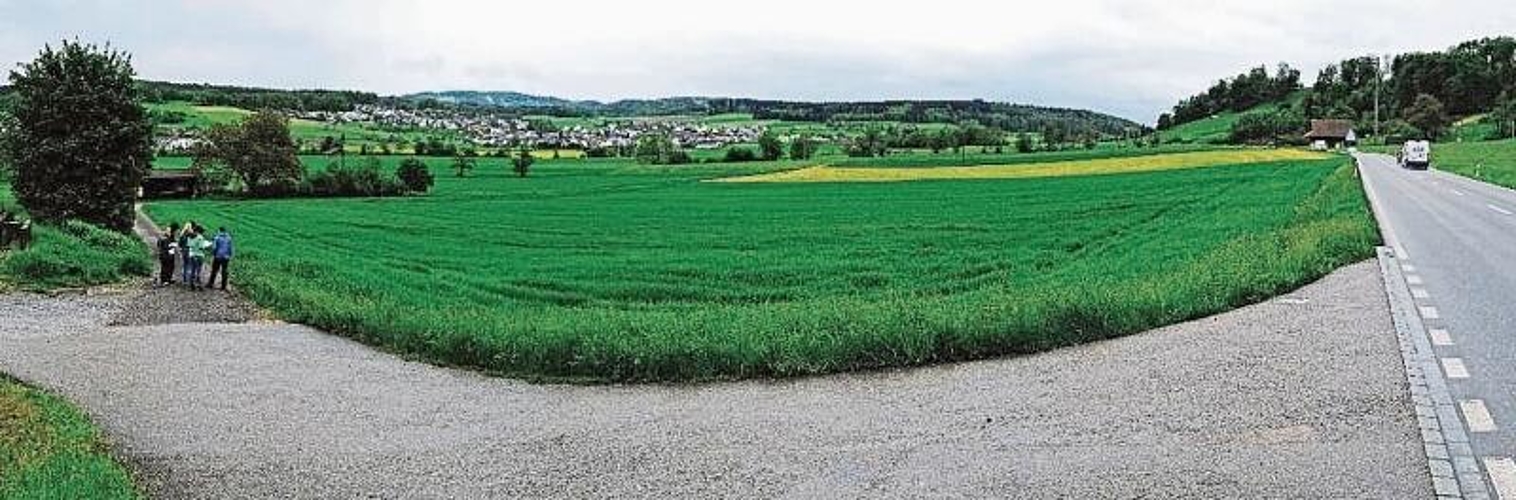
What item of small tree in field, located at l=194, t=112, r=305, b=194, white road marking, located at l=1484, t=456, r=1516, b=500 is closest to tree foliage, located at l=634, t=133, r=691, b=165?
small tree in field, located at l=194, t=112, r=305, b=194

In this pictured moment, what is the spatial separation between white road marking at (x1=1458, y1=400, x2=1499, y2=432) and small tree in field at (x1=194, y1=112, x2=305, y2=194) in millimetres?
82949

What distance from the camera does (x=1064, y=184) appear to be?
2660 inches

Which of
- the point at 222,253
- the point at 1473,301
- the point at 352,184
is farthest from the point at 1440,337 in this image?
the point at 352,184

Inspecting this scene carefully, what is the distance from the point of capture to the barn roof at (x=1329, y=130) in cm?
13350

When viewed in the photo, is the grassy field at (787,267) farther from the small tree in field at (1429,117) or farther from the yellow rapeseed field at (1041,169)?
the small tree in field at (1429,117)

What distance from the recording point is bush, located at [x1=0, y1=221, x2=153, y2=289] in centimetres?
2553

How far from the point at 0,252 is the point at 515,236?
18637 millimetres

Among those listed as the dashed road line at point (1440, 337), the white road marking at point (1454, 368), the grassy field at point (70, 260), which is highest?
the dashed road line at point (1440, 337)

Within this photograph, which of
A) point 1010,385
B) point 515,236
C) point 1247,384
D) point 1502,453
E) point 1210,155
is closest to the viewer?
point 1502,453

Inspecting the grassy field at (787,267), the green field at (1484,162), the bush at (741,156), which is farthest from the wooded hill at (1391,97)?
the grassy field at (787,267)

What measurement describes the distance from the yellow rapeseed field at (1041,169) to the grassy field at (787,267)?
1039cm

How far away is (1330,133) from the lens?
134 metres

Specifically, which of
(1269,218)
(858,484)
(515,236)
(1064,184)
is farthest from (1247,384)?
(1064,184)

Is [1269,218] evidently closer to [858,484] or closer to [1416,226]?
[1416,226]
